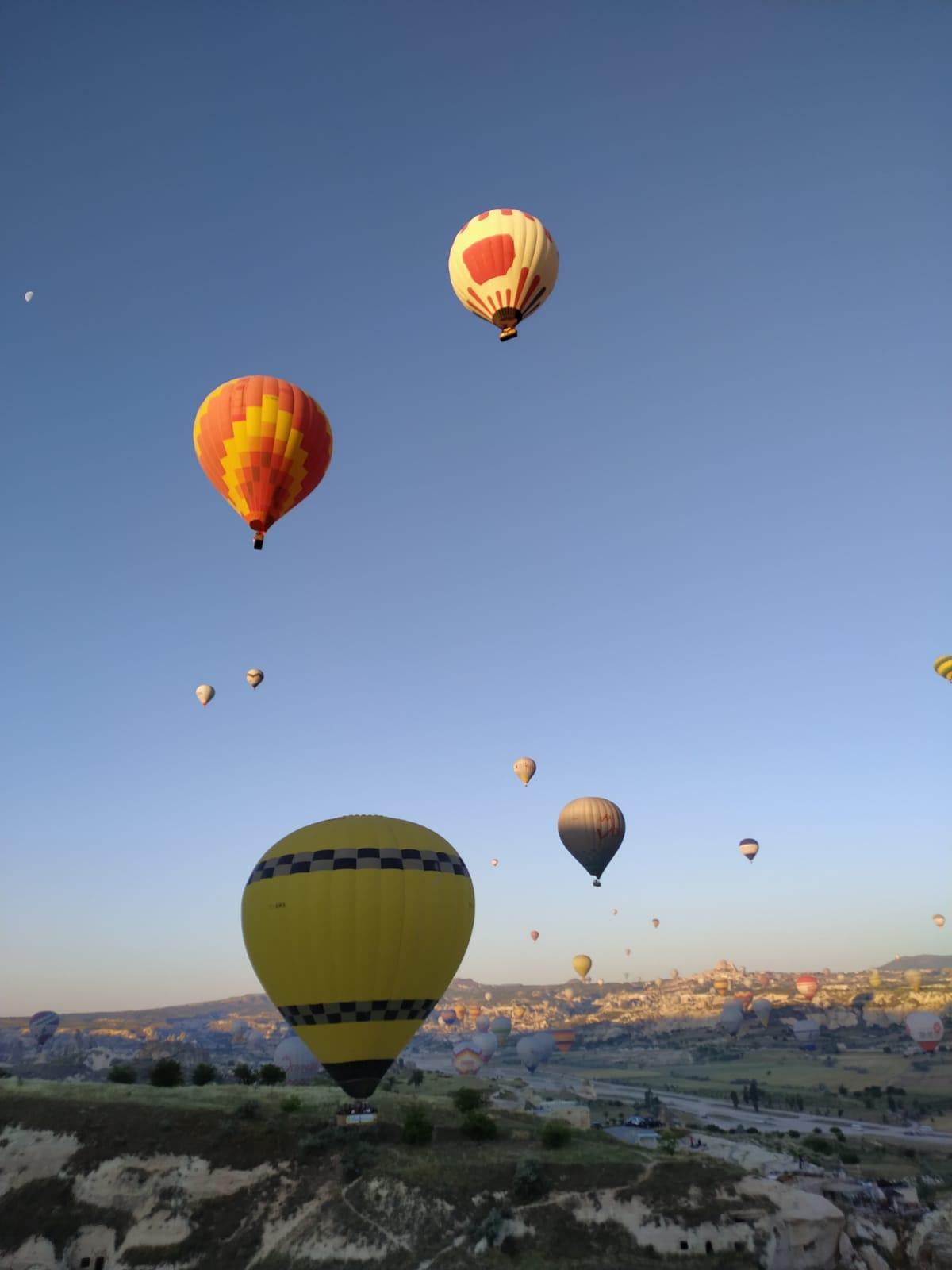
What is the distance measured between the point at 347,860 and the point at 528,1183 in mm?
19856

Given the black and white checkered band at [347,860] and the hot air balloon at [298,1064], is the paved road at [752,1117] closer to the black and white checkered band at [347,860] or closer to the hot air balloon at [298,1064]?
the hot air balloon at [298,1064]

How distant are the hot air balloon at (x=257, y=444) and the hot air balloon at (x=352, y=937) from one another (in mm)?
12052

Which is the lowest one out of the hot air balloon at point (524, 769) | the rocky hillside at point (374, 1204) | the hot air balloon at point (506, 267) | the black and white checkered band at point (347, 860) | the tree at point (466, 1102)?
the rocky hillside at point (374, 1204)

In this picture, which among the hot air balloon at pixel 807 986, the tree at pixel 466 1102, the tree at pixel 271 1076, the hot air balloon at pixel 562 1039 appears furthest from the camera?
the hot air balloon at pixel 562 1039

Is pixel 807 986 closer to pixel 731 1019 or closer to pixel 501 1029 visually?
pixel 731 1019

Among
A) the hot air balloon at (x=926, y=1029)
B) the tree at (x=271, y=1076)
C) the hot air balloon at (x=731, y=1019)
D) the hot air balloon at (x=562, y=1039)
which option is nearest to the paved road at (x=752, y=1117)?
the hot air balloon at (x=926, y=1029)

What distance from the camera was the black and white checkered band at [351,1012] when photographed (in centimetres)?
2830

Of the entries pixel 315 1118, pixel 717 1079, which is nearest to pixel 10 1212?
pixel 315 1118

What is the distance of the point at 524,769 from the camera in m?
63.0

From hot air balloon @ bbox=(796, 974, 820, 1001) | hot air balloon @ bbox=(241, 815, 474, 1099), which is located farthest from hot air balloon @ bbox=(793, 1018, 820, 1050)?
hot air balloon @ bbox=(241, 815, 474, 1099)

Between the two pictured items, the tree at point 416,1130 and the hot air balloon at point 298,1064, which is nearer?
the tree at point 416,1130

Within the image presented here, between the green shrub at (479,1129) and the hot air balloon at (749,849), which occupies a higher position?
the hot air balloon at (749,849)

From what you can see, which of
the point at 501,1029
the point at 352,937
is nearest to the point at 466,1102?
the point at 352,937

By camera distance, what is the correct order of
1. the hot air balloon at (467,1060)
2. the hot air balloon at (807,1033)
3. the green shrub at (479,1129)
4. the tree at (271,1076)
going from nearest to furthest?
the green shrub at (479,1129)
the tree at (271,1076)
the hot air balloon at (467,1060)
the hot air balloon at (807,1033)
